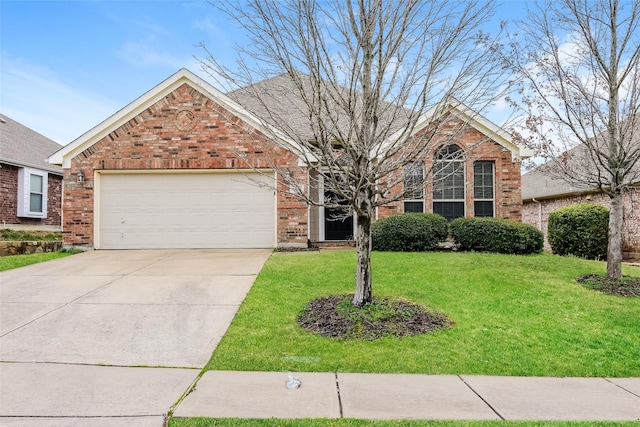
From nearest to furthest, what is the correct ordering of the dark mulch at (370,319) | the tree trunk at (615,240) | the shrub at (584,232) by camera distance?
the dark mulch at (370,319) < the tree trunk at (615,240) < the shrub at (584,232)

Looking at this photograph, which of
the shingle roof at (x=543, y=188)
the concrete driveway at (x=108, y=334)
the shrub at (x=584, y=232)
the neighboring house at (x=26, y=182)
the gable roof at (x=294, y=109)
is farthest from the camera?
the shingle roof at (x=543, y=188)

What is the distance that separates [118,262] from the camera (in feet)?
31.4

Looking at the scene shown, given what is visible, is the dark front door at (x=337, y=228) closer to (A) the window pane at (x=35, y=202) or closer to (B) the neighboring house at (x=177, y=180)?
(B) the neighboring house at (x=177, y=180)

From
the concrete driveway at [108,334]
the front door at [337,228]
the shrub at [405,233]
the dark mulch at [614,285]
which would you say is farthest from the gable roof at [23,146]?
the dark mulch at [614,285]

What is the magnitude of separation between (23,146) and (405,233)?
16.8 meters

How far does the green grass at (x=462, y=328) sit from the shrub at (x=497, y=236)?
8.00 ft

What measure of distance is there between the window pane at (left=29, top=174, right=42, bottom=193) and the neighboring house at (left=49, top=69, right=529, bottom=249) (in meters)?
5.58

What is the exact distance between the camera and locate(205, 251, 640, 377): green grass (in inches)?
167

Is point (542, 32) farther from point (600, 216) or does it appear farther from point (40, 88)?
point (40, 88)

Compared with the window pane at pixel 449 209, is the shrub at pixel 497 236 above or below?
below

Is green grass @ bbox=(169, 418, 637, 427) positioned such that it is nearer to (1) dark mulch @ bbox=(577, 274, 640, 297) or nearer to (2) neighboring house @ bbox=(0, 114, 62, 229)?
(1) dark mulch @ bbox=(577, 274, 640, 297)

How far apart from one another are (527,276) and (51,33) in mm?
14208

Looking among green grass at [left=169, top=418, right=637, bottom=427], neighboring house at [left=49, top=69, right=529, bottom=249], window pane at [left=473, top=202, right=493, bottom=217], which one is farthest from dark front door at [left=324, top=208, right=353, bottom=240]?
green grass at [left=169, top=418, right=637, bottom=427]

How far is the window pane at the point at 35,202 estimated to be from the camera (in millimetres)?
15867
